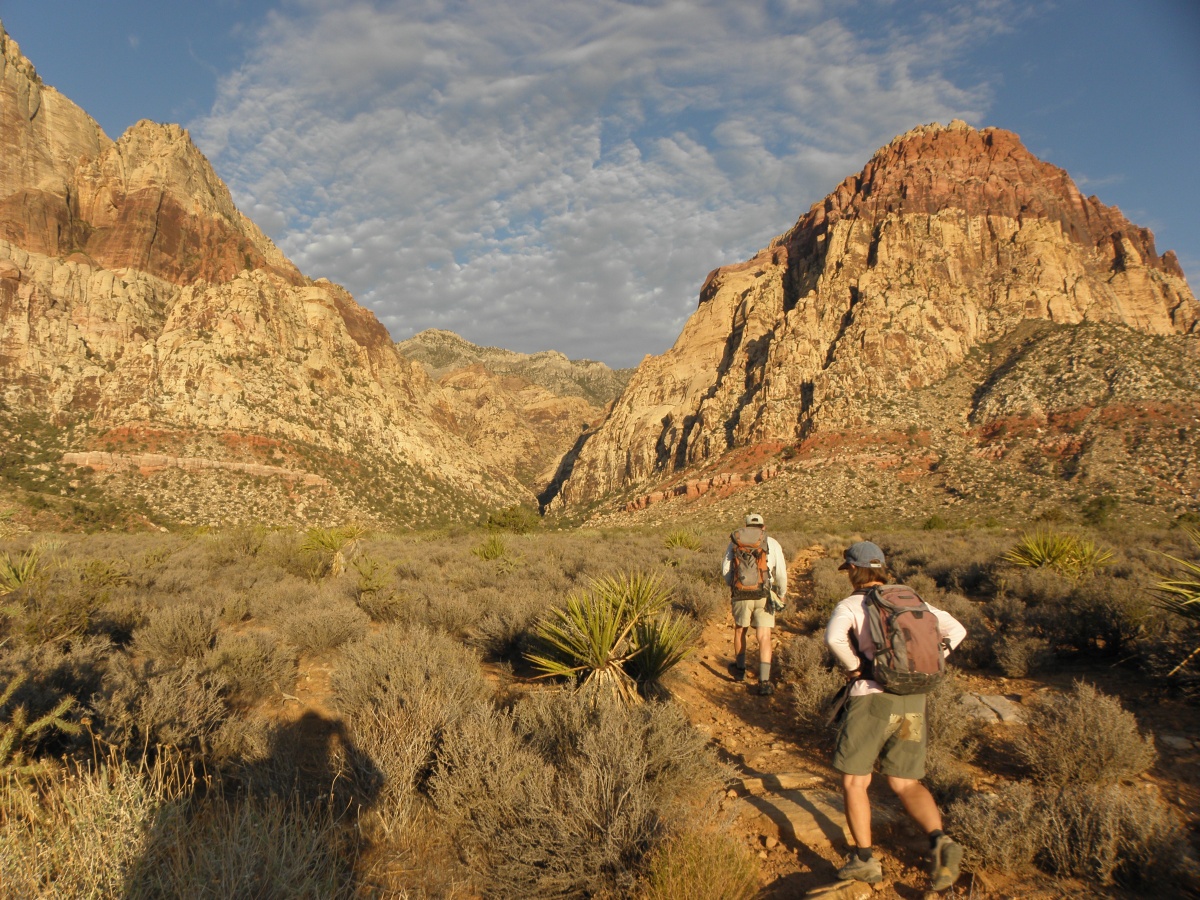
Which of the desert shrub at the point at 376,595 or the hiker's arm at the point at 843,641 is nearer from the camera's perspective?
the hiker's arm at the point at 843,641

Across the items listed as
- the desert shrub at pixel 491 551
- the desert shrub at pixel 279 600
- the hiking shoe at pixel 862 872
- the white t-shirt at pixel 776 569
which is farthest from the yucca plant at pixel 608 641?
the desert shrub at pixel 491 551

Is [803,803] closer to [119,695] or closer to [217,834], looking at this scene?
[217,834]

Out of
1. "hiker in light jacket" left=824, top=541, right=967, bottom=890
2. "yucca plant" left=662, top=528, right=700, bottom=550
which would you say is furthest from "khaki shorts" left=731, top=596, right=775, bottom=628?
"yucca plant" left=662, top=528, right=700, bottom=550

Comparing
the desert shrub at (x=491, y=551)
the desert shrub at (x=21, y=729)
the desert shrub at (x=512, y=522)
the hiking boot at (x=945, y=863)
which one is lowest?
the hiking boot at (x=945, y=863)

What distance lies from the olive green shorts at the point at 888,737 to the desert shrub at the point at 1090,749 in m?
1.55

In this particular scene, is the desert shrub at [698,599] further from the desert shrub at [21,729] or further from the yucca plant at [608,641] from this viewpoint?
the desert shrub at [21,729]

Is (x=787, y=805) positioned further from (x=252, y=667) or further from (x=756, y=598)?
(x=252, y=667)

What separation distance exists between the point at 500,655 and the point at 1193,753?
22.0ft

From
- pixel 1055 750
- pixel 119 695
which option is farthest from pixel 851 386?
pixel 119 695

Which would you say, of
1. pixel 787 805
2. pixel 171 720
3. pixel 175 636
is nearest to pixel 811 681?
pixel 787 805

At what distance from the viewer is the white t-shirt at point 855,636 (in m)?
3.45

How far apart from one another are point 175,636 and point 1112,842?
834 cm

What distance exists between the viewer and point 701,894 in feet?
8.68

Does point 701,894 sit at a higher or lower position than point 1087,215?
lower
